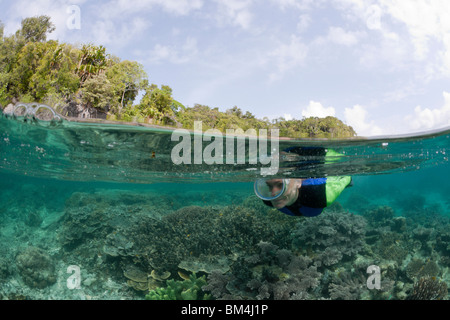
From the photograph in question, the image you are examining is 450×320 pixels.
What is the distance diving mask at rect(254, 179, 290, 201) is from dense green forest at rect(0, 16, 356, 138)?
318cm

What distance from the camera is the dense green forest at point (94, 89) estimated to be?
329 inches

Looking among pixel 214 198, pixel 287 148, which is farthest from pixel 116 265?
pixel 214 198

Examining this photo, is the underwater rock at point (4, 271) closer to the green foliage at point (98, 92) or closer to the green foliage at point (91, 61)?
the green foliage at point (98, 92)

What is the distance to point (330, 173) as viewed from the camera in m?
14.6

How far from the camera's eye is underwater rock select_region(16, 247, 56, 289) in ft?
37.8

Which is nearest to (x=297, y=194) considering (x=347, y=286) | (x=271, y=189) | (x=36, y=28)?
(x=271, y=189)

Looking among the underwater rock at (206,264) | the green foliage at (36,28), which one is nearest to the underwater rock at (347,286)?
the underwater rock at (206,264)

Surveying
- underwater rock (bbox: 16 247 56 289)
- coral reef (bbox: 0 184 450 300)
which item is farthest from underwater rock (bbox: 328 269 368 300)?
underwater rock (bbox: 16 247 56 289)

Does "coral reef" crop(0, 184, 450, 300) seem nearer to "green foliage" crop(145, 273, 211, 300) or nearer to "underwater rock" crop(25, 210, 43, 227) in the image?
"green foliage" crop(145, 273, 211, 300)

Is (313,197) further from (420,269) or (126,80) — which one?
(126,80)

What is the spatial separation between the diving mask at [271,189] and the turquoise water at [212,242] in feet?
11.6

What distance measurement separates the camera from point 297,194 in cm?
612
